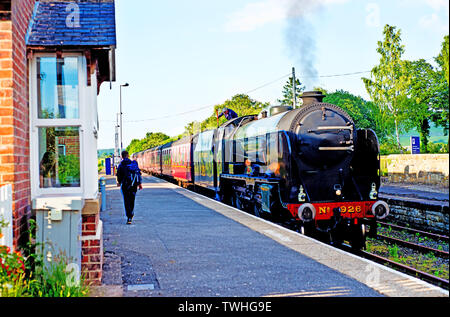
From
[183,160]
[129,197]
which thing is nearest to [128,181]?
[129,197]

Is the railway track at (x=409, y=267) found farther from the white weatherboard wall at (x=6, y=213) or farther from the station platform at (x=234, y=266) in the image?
the white weatherboard wall at (x=6, y=213)

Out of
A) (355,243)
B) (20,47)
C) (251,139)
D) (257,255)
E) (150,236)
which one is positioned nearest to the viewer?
(20,47)

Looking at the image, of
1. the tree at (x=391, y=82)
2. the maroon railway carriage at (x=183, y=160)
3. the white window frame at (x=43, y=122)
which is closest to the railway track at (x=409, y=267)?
the white window frame at (x=43, y=122)

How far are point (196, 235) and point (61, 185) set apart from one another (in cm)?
378

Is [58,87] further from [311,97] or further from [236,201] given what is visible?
[236,201]

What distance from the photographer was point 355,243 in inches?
366

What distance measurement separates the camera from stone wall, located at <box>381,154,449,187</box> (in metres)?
17.3

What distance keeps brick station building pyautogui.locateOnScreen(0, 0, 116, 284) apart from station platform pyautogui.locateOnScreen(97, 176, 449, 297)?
37.3 inches

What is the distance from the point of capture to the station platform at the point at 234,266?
5062 mm

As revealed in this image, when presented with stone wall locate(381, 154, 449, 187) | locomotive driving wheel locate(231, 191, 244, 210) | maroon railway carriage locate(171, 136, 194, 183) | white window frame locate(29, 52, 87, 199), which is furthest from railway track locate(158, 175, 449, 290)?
maroon railway carriage locate(171, 136, 194, 183)

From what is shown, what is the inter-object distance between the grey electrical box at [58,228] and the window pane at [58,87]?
1117mm

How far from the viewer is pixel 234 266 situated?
20.5 feet

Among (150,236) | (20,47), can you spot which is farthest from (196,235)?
(20,47)
